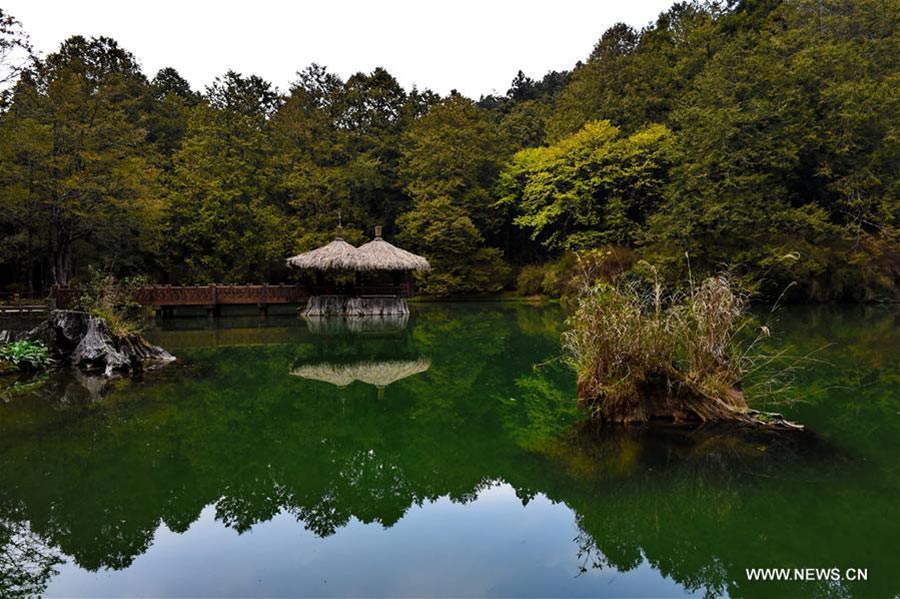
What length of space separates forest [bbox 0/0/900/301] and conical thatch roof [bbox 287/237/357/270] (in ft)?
11.6

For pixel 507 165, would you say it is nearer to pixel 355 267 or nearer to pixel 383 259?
pixel 383 259

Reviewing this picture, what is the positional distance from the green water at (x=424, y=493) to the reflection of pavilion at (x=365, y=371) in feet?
1.88

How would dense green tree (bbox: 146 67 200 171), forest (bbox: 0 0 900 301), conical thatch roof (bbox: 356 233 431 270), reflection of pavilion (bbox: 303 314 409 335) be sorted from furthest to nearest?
1. dense green tree (bbox: 146 67 200 171)
2. conical thatch roof (bbox: 356 233 431 270)
3. forest (bbox: 0 0 900 301)
4. reflection of pavilion (bbox: 303 314 409 335)

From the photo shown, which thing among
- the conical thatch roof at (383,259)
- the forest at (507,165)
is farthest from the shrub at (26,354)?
the conical thatch roof at (383,259)

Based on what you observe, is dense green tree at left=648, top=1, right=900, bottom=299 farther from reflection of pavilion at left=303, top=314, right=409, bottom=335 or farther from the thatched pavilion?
reflection of pavilion at left=303, top=314, right=409, bottom=335

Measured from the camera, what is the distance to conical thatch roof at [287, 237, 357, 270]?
56.3 ft

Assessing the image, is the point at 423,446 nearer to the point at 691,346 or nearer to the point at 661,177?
the point at 691,346

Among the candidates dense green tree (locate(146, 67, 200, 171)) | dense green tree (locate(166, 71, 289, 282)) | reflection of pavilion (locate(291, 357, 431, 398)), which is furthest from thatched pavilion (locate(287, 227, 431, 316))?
dense green tree (locate(146, 67, 200, 171))

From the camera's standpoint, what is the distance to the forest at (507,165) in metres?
16.2

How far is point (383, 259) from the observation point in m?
17.5

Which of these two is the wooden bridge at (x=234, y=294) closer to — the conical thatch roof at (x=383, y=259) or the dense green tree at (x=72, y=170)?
the conical thatch roof at (x=383, y=259)

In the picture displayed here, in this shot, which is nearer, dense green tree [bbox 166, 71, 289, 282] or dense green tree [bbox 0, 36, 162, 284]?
dense green tree [bbox 0, 36, 162, 284]

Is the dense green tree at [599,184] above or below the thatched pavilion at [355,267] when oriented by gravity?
above

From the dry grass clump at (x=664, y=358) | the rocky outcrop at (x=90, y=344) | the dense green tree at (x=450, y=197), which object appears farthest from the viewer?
the dense green tree at (x=450, y=197)
